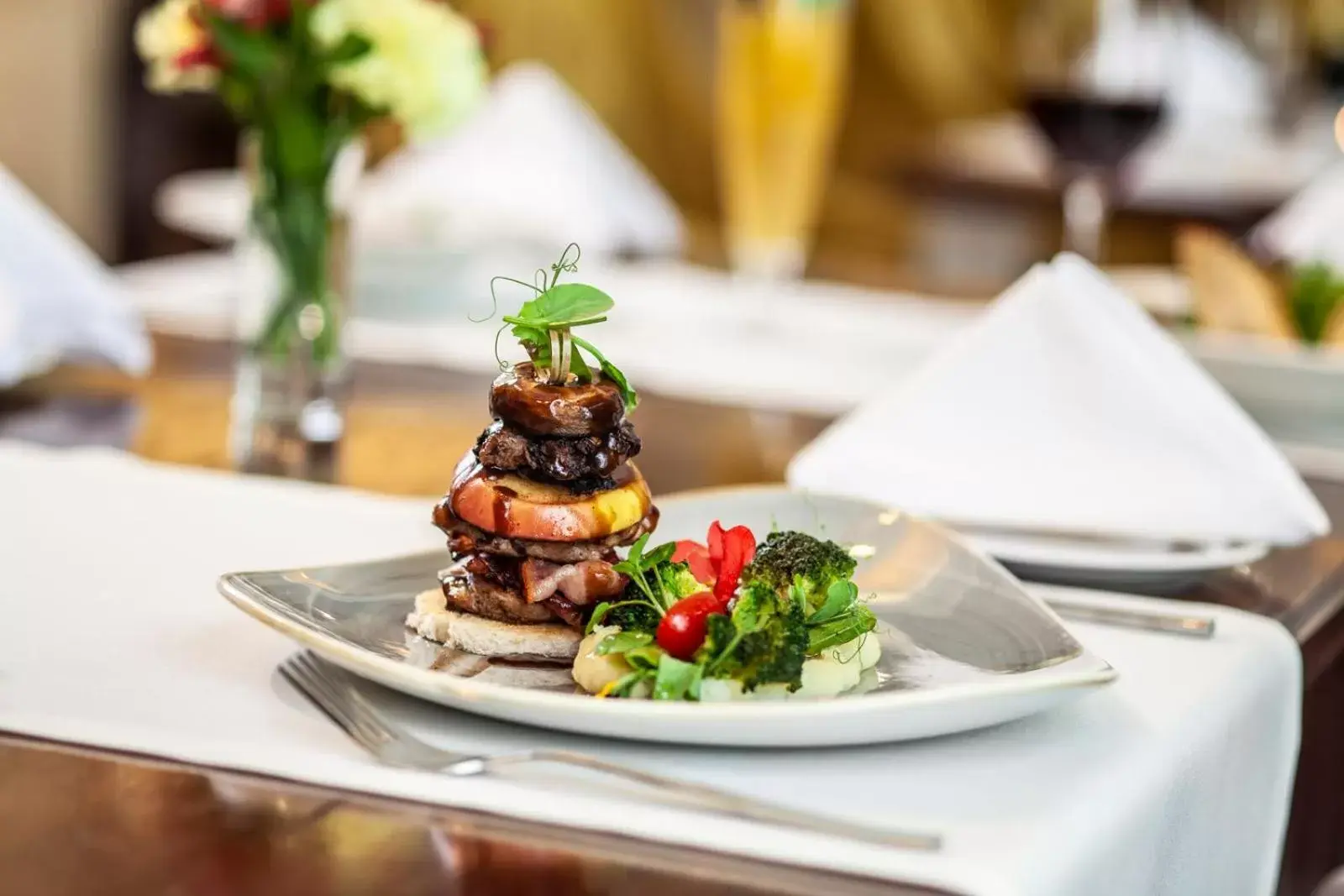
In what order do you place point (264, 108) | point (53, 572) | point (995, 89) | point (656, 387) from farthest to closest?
point (995, 89)
point (656, 387)
point (264, 108)
point (53, 572)

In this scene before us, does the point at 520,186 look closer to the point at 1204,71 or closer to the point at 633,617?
the point at 633,617

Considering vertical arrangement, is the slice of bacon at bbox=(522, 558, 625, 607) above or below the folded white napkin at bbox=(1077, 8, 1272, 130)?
below

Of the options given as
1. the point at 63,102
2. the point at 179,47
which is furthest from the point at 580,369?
the point at 63,102

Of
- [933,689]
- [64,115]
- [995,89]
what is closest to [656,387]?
[933,689]

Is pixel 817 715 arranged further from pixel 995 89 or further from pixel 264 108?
pixel 995 89

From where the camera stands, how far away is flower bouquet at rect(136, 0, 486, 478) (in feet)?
4.18

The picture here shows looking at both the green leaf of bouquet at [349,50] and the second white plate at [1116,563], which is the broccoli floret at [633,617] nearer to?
the second white plate at [1116,563]

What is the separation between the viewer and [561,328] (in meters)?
0.72

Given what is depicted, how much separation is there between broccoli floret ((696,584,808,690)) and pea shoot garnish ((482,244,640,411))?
0.40 feet

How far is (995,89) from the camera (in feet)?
16.5

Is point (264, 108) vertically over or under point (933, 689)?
over

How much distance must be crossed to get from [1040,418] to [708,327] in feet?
2.48

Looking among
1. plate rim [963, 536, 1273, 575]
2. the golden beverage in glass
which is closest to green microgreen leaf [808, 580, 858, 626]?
plate rim [963, 536, 1273, 575]

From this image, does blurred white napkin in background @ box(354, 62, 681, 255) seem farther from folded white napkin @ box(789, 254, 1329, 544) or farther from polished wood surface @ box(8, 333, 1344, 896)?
polished wood surface @ box(8, 333, 1344, 896)
